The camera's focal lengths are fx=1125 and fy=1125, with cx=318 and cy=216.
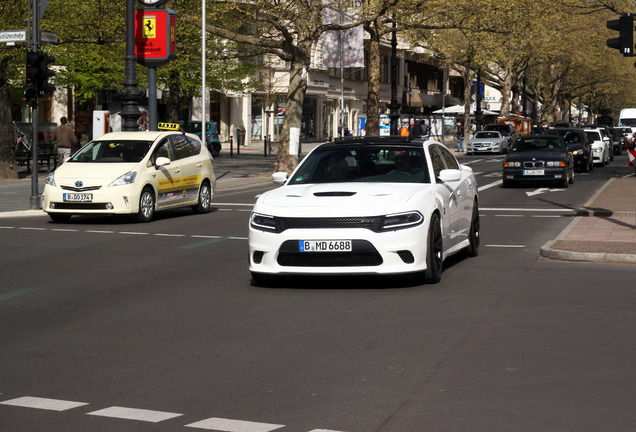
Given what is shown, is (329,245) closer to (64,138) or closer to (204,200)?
(204,200)

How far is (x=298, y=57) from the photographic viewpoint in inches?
1404

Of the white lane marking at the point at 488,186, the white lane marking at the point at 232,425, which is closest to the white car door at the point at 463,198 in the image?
the white lane marking at the point at 232,425

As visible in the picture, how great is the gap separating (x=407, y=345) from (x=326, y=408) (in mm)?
2061

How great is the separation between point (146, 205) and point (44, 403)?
13702 mm

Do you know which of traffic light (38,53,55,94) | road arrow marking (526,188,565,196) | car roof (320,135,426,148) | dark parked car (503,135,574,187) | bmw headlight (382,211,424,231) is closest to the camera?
bmw headlight (382,211,424,231)

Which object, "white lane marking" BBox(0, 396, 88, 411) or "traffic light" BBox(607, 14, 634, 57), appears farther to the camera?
"traffic light" BBox(607, 14, 634, 57)

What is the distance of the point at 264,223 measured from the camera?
1117cm

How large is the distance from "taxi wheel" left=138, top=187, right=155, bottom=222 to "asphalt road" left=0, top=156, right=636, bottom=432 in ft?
16.8

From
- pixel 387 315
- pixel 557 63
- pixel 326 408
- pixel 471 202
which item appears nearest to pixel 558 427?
pixel 326 408

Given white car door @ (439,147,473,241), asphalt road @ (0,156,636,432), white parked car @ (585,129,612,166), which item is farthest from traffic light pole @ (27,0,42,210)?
white parked car @ (585,129,612,166)

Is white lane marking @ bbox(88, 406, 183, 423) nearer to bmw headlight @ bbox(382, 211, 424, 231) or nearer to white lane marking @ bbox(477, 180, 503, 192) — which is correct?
bmw headlight @ bbox(382, 211, 424, 231)

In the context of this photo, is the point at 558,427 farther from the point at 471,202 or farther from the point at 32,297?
the point at 471,202

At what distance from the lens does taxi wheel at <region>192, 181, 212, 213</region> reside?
2198cm

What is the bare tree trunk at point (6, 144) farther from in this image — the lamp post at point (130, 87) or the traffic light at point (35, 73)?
the traffic light at point (35, 73)
